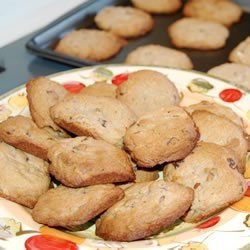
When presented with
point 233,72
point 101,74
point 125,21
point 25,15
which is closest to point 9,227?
point 101,74

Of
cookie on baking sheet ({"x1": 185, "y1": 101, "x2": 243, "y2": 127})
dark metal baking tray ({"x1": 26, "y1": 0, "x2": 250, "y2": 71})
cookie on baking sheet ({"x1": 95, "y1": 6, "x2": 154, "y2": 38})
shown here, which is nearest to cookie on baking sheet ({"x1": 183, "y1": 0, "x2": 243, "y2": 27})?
dark metal baking tray ({"x1": 26, "y1": 0, "x2": 250, "y2": 71})

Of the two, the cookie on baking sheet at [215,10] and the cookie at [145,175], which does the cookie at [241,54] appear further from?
the cookie at [145,175]

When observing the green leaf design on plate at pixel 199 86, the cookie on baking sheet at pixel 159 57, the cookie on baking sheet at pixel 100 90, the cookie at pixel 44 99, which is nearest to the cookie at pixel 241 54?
the cookie on baking sheet at pixel 159 57

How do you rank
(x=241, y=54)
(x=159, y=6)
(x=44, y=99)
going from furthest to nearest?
(x=159, y=6) < (x=241, y=54) < (x=44, y=99)

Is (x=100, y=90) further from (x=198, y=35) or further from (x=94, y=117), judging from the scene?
(x=198, y=35)

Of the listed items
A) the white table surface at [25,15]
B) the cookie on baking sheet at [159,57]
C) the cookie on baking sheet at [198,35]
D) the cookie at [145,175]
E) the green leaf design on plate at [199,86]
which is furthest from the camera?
the white table surface at [25,15]

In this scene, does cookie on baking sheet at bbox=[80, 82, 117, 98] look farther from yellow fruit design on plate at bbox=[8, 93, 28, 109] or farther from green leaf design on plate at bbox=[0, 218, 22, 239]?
green leaf design on plate at bbox=[0, 218, 22, 239]

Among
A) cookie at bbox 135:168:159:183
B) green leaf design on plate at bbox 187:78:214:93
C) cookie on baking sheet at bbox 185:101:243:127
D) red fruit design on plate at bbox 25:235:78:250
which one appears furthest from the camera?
green leaf design on plate at bbox 187:78:214:93
